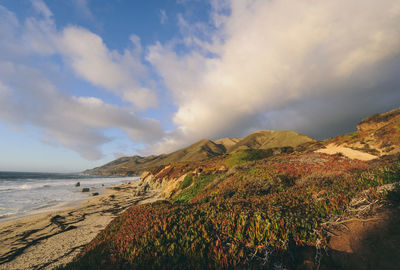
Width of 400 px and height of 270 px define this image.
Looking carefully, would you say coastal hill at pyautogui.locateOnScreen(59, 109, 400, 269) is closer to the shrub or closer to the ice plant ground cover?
the ice plant ground cover

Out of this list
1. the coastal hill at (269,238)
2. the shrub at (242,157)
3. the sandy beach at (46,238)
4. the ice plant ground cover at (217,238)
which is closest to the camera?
the coastal hill at (269,238)

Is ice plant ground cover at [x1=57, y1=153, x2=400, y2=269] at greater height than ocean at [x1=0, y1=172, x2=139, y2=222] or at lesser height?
greater

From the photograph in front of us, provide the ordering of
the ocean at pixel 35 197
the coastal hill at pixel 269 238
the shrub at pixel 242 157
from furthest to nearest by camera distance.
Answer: the shrub at pixel 242 157 → the ocean at pixel 35 197 → the coastal hill at pixel 269 238

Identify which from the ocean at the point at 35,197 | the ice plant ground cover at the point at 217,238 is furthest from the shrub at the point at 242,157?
the ocean at the point at 35,197

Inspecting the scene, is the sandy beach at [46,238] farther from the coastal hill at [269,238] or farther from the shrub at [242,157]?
the shrub at [242,157]

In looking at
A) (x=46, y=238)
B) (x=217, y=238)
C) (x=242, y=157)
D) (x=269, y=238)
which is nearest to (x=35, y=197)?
(x=46, y=238)

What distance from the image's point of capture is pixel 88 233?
37.7 ft

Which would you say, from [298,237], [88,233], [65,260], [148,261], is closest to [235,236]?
[298,237]

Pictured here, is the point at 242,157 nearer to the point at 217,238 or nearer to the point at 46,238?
the point at 217,238

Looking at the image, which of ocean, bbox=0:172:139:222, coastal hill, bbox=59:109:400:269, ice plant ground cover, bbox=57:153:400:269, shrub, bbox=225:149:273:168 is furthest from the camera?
shrub, bbox=225:149:273:168

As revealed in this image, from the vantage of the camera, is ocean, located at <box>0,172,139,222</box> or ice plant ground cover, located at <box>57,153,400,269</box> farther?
ocean, located at <box>0,172,139,222</box>

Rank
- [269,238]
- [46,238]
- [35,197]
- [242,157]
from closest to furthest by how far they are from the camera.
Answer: [269,238] < [46,238] < [242,157] < [35,197]

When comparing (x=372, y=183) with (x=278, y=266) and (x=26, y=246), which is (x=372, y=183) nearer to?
(x=278, y=266)

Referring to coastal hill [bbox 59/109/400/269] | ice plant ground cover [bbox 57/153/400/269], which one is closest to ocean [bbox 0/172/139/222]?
ice plant ground cover [bbox 57/153/400/269]
